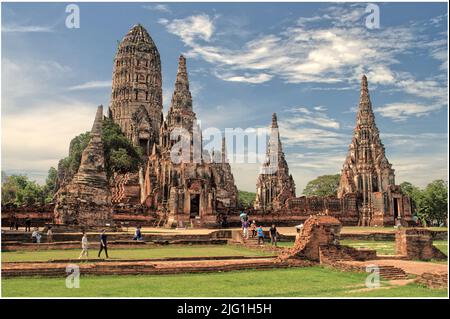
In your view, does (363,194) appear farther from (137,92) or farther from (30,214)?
(137,92)

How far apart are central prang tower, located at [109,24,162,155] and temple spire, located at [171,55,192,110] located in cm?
2770

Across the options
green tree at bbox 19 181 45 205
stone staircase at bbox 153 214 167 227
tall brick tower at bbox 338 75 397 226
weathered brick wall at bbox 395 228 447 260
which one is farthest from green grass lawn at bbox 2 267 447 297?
green tree at bbox 19 181 45 205

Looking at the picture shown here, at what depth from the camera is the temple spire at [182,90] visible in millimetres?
50938

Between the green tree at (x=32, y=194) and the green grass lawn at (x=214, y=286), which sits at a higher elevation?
the green tree at (x=32, y=194)

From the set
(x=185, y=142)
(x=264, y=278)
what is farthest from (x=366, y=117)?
(x=264, y=278)

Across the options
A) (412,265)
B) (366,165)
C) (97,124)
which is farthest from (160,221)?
(412,265)

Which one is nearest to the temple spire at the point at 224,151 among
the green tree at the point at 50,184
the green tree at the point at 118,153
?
the green tree at the point at 118,153

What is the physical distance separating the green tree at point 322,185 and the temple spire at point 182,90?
45579 millimetres

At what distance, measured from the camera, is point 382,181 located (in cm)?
5284

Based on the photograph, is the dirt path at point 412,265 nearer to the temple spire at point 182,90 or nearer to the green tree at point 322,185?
the temple spire at point 182,90

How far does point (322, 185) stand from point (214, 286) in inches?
3286

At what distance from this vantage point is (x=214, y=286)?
11.2 metres
